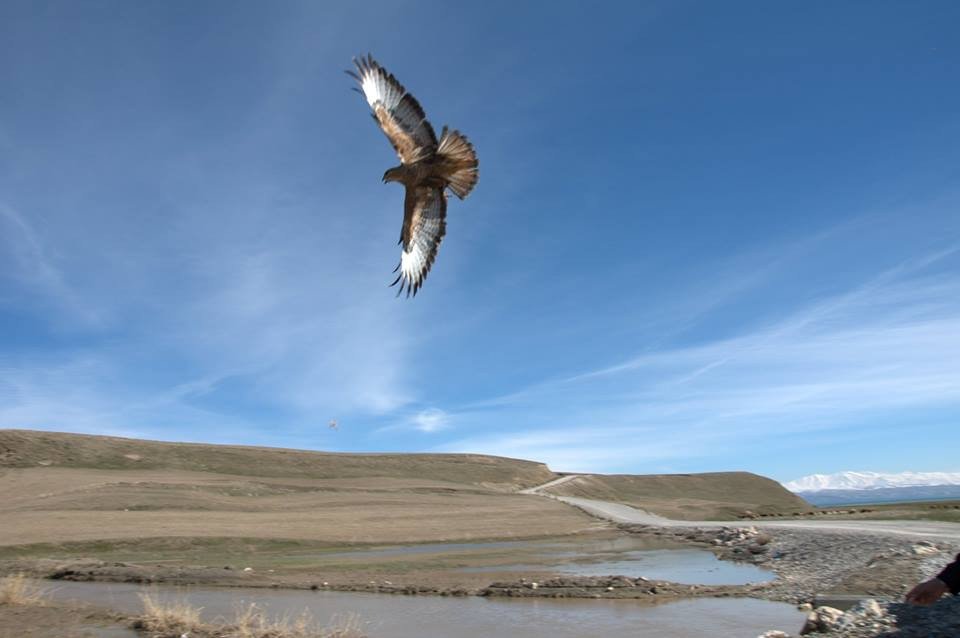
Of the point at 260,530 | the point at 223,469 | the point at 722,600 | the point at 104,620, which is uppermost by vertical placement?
the point at 223,469

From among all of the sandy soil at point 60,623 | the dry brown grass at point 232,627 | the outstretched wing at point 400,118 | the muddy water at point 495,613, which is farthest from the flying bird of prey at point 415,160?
the sandy soil at point 60,623

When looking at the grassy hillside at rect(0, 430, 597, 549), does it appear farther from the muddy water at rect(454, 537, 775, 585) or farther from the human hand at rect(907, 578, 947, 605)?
the human hand at rect(907, 578, 947, 605)

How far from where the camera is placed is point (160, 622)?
13.0 metres

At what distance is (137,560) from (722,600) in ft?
73.6

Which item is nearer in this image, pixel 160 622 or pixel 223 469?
pixel 160 622

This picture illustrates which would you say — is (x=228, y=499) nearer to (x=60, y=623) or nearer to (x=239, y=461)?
(x=239, y=461)

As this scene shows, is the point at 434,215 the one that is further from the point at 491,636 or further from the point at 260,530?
the point at 260,530

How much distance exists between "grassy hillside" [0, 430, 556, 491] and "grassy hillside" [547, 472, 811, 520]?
27.8 ft

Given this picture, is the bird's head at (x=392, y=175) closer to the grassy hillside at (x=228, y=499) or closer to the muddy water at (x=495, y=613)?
the muddy water at (x=495, y=613)

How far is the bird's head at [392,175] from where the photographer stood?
23.0ft

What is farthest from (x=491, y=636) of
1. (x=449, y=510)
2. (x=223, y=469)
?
(x=223, y=469)

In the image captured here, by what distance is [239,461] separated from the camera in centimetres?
7275

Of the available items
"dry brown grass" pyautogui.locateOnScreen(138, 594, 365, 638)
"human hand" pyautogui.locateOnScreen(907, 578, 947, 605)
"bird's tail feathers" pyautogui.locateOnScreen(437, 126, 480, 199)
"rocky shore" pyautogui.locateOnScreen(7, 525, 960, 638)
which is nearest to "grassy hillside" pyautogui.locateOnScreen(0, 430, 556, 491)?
"rocky shore" pyautogui.locateOnScreen(7, 525, 960, 638)

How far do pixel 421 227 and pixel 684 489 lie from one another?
98.3 meters
